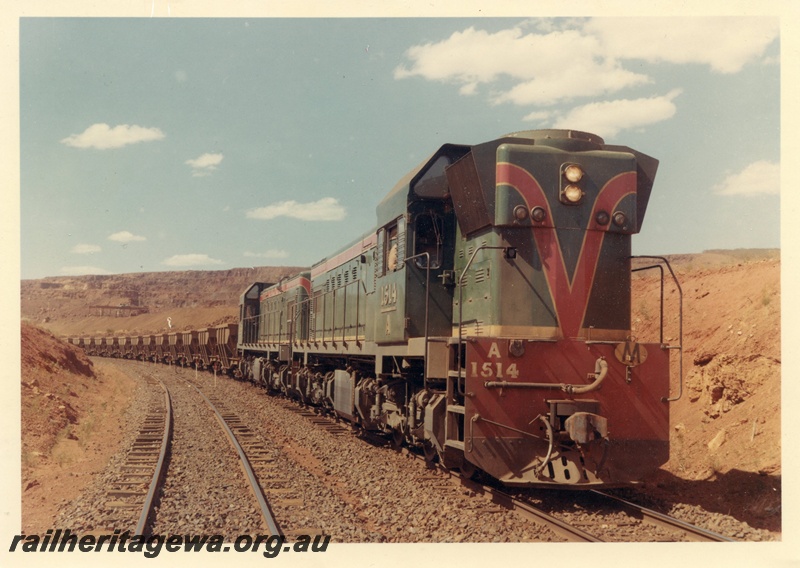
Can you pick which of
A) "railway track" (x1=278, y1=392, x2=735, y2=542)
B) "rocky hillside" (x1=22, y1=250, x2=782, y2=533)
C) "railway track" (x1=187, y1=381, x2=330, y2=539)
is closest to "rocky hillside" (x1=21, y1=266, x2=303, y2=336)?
"rocky hillside" (x1=22, y1=250, x2=782, y2=533)

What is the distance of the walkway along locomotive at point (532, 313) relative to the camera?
664 cm

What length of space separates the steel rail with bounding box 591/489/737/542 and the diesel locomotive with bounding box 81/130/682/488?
326 millimetres

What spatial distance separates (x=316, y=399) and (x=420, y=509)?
27.8ft

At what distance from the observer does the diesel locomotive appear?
6645 mm

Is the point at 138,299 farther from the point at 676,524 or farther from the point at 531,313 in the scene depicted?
the point at 676,524

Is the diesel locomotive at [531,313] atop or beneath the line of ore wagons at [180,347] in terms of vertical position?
atop

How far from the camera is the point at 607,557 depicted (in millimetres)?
5320

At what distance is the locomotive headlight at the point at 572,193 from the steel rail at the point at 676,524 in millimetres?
3059

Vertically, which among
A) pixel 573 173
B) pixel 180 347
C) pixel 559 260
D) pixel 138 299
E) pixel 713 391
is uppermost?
pixel 573 173

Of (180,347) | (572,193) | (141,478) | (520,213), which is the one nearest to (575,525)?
(520,213)


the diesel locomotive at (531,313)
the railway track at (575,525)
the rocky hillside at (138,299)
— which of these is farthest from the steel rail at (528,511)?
the rocky hillside at (138,299)

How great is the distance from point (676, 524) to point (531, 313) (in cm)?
233

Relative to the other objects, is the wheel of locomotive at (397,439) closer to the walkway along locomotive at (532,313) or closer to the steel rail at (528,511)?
the walkway along locomotive at (532,313)

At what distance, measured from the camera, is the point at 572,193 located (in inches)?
279
